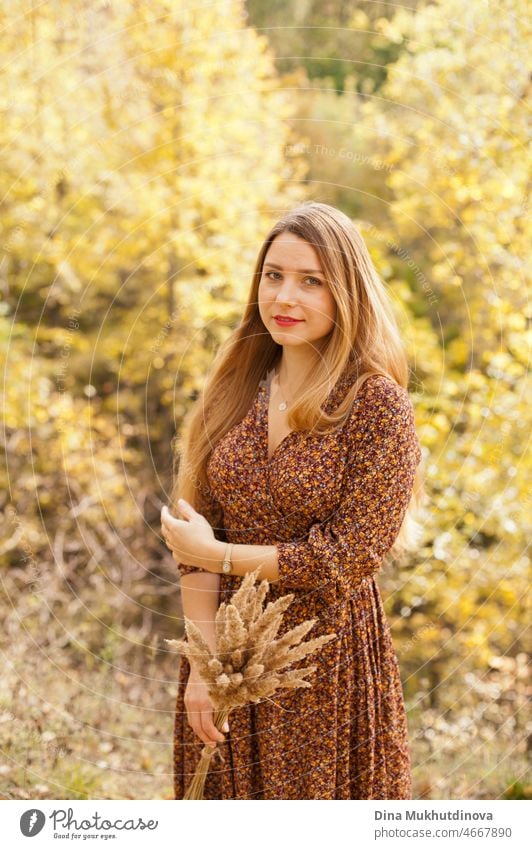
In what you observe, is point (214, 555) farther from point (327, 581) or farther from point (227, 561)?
point (327, 581)

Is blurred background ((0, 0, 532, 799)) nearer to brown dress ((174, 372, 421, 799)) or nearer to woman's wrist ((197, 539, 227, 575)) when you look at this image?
brown dress ((174, 372, 421, 799))

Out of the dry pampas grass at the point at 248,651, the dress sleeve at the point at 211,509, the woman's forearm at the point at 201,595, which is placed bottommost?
the dry pampas grass at the point at 248,651

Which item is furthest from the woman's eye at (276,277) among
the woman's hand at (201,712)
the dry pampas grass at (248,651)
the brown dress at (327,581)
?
the woman's hand at (201,712)

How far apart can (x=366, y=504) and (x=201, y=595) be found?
489 millimetres

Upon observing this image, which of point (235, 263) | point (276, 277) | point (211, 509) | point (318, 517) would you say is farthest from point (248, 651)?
point (235, 263)

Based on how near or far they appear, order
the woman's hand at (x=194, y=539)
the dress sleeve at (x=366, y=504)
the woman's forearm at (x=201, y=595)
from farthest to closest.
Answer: the woman's forearm at (x=201, y=595) < the woman's hand at (x=194, y=539) < the dress sleeve at (x=366, y=504)

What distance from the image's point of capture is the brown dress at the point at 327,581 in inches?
74.4

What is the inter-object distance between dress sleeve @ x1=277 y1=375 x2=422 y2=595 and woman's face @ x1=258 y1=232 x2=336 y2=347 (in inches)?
7.9

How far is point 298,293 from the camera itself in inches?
78.5

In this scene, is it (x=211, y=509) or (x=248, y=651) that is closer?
(x=248, y=651)

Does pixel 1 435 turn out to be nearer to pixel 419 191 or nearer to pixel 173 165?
pixel 173 165

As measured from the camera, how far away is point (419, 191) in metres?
4.89

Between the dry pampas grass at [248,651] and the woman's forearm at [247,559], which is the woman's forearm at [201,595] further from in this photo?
the dry pampas grass at [248,651]

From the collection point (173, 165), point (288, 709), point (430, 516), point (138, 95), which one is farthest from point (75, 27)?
point (288, 709)
